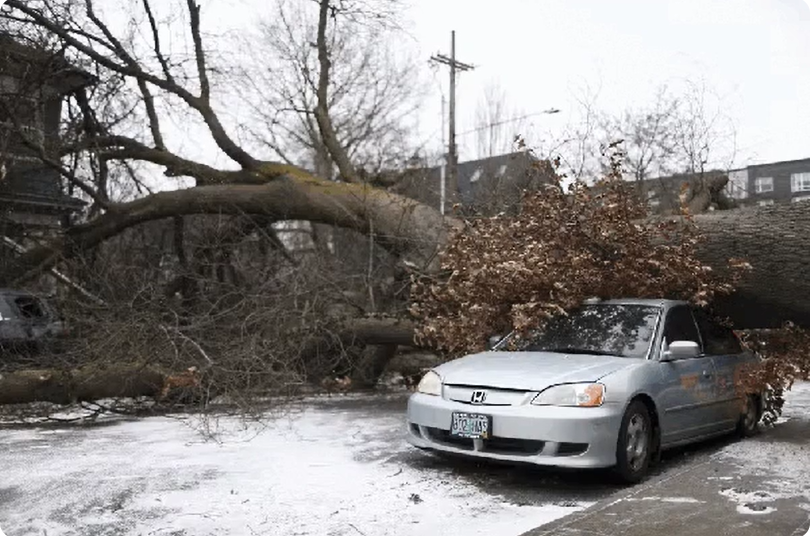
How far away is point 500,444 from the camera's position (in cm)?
607

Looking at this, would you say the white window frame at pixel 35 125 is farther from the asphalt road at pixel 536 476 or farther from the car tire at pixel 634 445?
the car tire at pixel 634 445

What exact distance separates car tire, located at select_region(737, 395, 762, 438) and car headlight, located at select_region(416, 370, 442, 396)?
3.37m

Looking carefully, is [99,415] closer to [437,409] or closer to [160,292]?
[160,292]

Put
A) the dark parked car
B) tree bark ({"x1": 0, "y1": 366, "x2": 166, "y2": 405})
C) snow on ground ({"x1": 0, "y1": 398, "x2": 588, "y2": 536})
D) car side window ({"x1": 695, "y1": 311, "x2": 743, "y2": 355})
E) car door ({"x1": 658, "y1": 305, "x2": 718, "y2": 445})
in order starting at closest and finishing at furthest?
snow on ground ({"x1": 0, "y1": 398, "x2": 588, "y2": 536}) < car door ({"x1": 658, "y1": 305, "x2": 718, "y2": 445}) < car side window ({"x1": 695, "y1": 311, "x2": 743, "y2": 355}) < tree bark ({"x1": 0, "y1": 366, "x2": 166, "y2": 405}) < the dark parked car

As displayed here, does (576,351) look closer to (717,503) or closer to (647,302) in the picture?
(647,302)

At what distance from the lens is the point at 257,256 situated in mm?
12836

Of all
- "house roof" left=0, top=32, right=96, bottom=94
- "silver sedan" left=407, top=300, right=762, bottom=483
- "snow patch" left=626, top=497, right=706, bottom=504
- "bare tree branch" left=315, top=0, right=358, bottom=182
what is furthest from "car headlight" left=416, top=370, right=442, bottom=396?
"house roof" left=0, top=32, right=96, bottom=94

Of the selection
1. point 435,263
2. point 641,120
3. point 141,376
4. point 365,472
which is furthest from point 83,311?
point 641,120

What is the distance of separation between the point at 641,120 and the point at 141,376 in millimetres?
14475

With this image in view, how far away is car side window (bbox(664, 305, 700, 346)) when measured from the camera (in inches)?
283

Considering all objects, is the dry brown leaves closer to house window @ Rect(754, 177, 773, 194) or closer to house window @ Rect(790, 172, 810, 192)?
house window @ Rect(790, 172, 810, 192)

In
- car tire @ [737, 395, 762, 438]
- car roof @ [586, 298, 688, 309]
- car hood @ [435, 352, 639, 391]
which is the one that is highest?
car roof @ [586, 298, 688, 309]

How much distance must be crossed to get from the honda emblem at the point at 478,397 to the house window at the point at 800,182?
6.25 meters

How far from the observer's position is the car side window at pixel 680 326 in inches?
283
